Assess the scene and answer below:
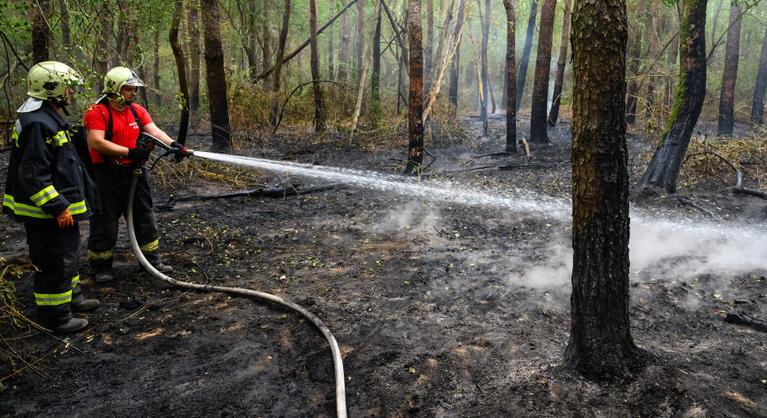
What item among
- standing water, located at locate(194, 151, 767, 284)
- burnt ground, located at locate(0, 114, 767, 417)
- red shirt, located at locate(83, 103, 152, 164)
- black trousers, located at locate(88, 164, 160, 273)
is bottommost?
burnt ground, located at locate(0, 114, 767, 417)

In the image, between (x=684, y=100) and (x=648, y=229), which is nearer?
(x=648, y=229)

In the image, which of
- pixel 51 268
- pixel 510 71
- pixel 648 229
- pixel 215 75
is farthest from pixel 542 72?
pixel 51 268

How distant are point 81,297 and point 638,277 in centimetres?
531

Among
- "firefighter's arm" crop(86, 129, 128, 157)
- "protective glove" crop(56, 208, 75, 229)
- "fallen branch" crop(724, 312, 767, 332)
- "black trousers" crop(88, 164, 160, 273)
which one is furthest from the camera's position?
"black trousers" crop(88, 164, 160, 273)

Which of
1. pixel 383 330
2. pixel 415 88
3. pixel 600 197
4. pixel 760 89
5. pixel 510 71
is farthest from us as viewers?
pixel 760 89

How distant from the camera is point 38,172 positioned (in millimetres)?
3621

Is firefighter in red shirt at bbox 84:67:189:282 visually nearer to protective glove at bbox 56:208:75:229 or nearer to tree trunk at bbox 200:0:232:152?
protective glove at bbox 56:208:75:229

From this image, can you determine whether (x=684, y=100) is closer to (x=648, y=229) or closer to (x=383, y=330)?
(x=648, y=229)

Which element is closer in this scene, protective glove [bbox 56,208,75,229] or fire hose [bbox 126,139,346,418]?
fire hose [bbox 126,139,346,418]

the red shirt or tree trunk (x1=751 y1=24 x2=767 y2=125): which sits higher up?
tree trunk (x1=751 y1=24 x2=767 y2=125)

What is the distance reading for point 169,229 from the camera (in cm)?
643

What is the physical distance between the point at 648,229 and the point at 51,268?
6.82 metres

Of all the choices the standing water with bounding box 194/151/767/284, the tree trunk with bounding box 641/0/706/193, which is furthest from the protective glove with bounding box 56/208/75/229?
the tree trunk with bounding box 641/0/706/193

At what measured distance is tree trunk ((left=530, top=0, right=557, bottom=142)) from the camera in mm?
11695
